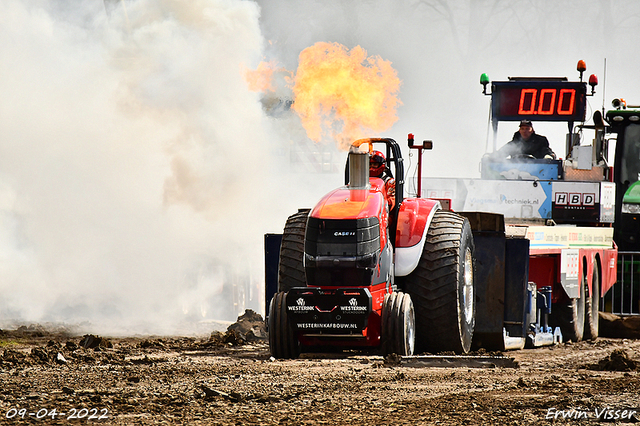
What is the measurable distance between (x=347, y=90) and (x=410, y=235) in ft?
13.3

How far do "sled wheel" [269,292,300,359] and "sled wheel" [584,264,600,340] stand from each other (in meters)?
6.67

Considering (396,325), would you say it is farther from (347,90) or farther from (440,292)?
(347,90)

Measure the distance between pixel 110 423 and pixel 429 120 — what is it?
26.0m

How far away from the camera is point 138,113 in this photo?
60.9 ft

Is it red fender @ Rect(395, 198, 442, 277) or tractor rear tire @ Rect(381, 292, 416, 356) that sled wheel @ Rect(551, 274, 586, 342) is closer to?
red fender @ Rect(395, 198, 442, 277)

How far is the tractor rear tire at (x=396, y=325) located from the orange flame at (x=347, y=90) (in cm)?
431

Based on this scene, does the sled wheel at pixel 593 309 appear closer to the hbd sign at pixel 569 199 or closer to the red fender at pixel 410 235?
the hbd sign at pixel 569 199

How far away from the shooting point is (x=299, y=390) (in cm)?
640

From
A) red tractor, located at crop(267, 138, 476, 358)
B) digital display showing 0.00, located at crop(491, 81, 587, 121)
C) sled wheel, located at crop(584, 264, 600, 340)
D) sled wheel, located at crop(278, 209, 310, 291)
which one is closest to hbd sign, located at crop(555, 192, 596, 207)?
sled wheel, located at crop(584, 264, 600, 340)

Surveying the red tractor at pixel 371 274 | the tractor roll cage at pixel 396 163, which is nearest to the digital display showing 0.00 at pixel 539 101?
the red tractor at pixel 371 274

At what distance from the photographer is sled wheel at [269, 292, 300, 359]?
330 inches

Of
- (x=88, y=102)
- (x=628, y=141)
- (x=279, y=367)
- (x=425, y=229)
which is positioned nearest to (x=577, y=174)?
(x=628, y=141)

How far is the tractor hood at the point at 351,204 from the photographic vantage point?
27.3 ft

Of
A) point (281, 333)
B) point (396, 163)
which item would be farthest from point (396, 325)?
point (396, 163)
